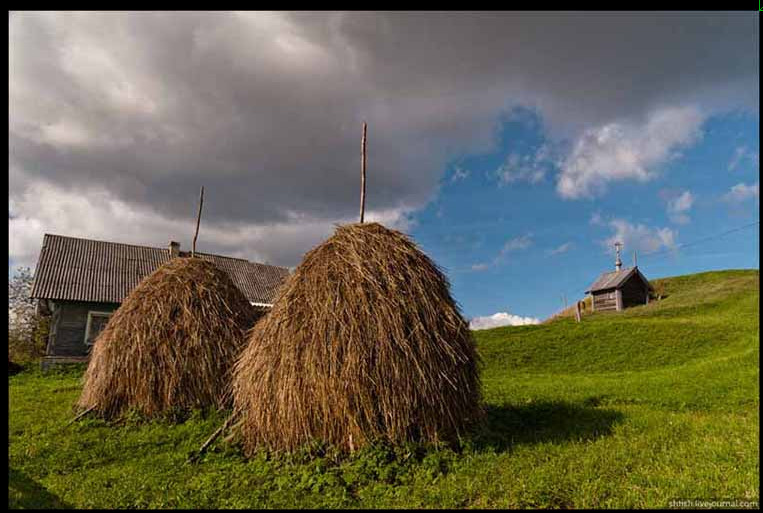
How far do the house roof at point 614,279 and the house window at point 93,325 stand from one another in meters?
38.3

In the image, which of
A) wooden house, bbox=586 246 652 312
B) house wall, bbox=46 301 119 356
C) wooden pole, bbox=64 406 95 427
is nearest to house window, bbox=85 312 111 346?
house wall, bbox=46 301 119 356

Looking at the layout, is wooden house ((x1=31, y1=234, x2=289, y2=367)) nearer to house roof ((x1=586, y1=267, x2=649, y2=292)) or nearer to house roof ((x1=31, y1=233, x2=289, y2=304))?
house roof ((x1=31, y1=233, x2=289, y2=304))

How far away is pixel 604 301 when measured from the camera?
139ft

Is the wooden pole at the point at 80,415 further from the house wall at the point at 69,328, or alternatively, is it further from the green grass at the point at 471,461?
the house wall at the point at 69,328

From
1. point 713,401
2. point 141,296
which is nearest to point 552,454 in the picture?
point 713,401

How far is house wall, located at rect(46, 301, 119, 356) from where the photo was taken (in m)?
21.3

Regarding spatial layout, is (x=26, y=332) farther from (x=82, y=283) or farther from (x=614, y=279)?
(x=614, y=279)

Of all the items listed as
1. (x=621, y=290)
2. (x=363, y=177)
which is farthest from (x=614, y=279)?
(x=363, y=177)

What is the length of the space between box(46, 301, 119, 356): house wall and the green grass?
23.4 feet

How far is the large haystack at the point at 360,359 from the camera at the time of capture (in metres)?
7.02

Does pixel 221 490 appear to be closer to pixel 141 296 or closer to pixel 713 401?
pixel 141 296

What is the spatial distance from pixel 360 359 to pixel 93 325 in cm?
2062

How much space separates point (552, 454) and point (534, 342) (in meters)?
19.4

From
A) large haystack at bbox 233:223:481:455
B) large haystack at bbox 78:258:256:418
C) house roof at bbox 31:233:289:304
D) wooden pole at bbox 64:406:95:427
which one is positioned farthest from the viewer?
house roof at bbox 31:233:289:304
